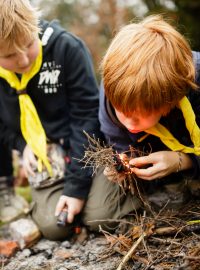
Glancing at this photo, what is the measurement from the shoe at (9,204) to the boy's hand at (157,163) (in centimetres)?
132

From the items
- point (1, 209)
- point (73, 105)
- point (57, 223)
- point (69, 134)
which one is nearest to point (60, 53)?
point (73, 105)

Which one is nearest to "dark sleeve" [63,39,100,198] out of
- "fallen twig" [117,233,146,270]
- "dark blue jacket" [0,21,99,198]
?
"dark blue jacket" [0,21,99,198]

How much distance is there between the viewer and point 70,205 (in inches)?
109

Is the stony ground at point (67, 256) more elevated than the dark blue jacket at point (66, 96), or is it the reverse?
the dark blue jacket at point (66, 96)

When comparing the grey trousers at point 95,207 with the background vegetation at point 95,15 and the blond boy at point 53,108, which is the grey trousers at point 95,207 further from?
the background vegetation at point 95,15

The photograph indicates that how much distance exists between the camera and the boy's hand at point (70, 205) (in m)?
2.75

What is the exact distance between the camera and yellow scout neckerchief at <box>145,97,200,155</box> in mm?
2207

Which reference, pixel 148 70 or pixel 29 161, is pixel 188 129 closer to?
pixel 148 70

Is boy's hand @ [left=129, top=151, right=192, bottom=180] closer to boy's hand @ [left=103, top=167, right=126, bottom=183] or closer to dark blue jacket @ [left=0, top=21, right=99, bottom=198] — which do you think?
boy's hand @ [left=103, top=167, right=126, bottom=183]

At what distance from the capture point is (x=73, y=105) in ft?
Result: 9.71

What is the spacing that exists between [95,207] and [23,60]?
1143 mm

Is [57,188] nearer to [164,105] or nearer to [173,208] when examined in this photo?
[173,208]

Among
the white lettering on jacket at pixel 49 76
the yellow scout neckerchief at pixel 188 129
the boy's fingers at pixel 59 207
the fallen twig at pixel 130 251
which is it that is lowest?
the boy's fingers at pixel 59 207

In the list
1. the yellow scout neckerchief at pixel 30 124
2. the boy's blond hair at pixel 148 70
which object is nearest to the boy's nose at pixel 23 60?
the yellow scout neckerchief at pixel 30 124
